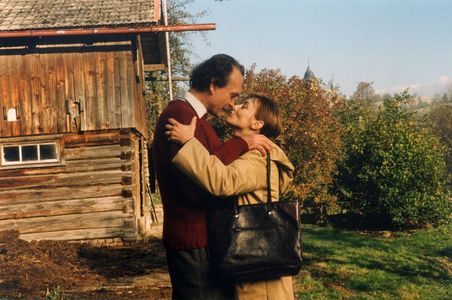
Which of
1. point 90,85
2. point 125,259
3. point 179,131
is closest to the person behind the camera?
point 179,131

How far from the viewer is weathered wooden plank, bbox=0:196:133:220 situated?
11.5m

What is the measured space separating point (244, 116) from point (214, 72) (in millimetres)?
326

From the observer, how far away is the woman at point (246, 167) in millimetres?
2494

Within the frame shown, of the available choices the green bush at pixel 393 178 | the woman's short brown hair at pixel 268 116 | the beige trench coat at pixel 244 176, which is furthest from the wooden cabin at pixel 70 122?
the beige trench coat at pixel 244 176

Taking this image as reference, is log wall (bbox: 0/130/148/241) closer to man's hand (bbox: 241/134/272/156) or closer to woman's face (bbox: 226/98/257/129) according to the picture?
woman's face (bbox: 226/98/257/129)

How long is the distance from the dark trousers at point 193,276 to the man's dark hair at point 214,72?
981 millimetres

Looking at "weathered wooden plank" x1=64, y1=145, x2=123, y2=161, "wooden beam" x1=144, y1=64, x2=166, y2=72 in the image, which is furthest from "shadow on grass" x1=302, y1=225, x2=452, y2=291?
"wooden beam" x1=144, y1=64, x2=166, y2=72

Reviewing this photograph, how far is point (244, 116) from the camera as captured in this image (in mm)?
2971

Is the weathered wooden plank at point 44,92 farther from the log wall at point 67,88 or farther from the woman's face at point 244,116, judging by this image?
the woman's face at point 244,116

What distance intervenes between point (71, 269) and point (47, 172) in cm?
326

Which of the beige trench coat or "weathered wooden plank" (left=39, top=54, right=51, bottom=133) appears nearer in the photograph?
the beige trench coat

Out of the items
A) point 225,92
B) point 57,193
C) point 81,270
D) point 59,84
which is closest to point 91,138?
point 59,84

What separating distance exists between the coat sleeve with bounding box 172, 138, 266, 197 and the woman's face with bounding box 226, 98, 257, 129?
406 millimetres

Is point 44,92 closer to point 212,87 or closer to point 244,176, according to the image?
point 212,87
